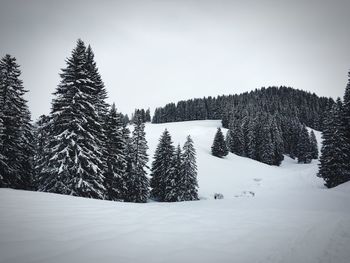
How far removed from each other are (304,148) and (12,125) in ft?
268

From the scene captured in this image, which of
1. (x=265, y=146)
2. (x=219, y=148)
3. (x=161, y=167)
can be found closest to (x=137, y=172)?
(x=161, y=167)

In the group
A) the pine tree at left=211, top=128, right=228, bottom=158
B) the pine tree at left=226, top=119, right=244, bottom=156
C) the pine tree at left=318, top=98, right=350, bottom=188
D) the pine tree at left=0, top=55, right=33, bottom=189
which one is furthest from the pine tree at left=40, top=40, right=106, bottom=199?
the pine tree at left=226, top=119, right=244, bottom=156

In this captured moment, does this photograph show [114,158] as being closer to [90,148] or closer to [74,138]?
[90,148]

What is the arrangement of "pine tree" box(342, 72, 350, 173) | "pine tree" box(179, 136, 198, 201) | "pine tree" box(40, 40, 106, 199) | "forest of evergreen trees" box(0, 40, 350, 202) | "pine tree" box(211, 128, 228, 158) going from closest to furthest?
"pine tree" box(40, 40, 106, 199)
"forest of evergreen trees" box(0, 40, 350, 202)
"pine tree" box(342, 72, 350, 173)
"pine tree" box(179, 136, 198, 201)
"pine tree" box(211, 128, 228, 158)

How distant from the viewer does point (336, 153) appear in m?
26.0

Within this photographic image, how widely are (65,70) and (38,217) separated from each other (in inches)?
531

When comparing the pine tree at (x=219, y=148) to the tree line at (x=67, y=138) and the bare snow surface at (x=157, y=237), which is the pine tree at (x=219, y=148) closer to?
the tree line at (x=67, y=138)

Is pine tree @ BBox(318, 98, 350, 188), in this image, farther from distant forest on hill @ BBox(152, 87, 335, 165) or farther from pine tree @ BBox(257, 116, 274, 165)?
pine tree @ BBox(257, 116, 274, 165)

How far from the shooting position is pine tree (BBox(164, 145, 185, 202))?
2756 cm

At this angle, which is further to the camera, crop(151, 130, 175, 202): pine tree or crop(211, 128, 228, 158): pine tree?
crop(211, 128, 228, 158): pine tree

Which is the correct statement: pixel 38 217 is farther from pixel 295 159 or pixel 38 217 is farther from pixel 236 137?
pixel 295 159

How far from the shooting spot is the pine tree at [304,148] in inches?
Result: 2753

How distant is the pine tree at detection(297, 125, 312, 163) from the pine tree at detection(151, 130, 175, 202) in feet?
200

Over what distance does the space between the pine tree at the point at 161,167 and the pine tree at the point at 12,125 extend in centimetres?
1751
